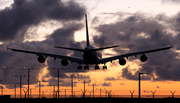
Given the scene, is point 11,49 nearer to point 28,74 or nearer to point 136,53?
point 136,53

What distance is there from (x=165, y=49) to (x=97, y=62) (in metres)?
16.8

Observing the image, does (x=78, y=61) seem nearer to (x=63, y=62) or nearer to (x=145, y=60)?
(x=63, y=62)

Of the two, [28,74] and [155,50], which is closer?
[155,50]

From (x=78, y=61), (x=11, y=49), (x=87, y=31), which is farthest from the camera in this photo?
(x=87, y=31)

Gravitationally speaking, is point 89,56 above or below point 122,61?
above

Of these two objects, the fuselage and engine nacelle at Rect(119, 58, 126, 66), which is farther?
engine nacelle at Rect(119, 58, 126, 66)

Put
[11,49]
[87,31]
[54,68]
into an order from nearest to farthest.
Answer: [11,49]
[87,31]
[54,68]

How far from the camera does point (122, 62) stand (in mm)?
70188

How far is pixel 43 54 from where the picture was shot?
65.3 meters

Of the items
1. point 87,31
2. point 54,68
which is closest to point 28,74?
point 54,68

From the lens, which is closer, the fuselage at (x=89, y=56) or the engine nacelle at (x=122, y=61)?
the fuselage at (x=89, y=56)

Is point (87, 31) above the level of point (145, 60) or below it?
above

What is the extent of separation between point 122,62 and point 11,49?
26.5m

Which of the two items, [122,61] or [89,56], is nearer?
[89,56]
